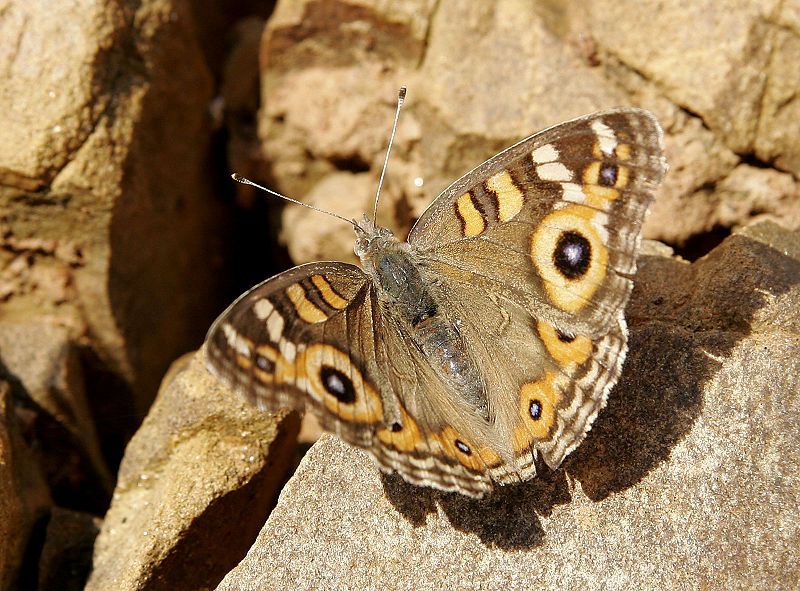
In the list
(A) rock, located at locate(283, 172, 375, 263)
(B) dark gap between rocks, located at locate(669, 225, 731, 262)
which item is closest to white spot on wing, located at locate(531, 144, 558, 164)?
(B) dark gap between rocks, located at locate(669, 225, 731, 262)

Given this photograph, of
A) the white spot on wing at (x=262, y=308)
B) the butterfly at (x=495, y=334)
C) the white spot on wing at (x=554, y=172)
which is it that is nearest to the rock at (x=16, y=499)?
the butterfly at (x=495, y=334)

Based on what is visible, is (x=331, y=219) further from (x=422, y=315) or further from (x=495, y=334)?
(x=495, y=334)

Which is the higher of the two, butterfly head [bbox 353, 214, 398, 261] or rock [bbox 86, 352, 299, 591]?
butterfly head [bbox 353, 214, 398, 261]

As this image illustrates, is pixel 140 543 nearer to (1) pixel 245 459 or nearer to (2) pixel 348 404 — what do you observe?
(1) pixel 245 459

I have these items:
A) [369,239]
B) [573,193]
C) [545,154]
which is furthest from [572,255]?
[369,239]

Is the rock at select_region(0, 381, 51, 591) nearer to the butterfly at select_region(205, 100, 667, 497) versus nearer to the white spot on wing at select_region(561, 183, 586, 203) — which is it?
the butterfly at select_region(205, 100, 667, 497)

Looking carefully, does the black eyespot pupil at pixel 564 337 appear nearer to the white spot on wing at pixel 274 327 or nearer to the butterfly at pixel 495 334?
the butterfly at pixel 495 334
